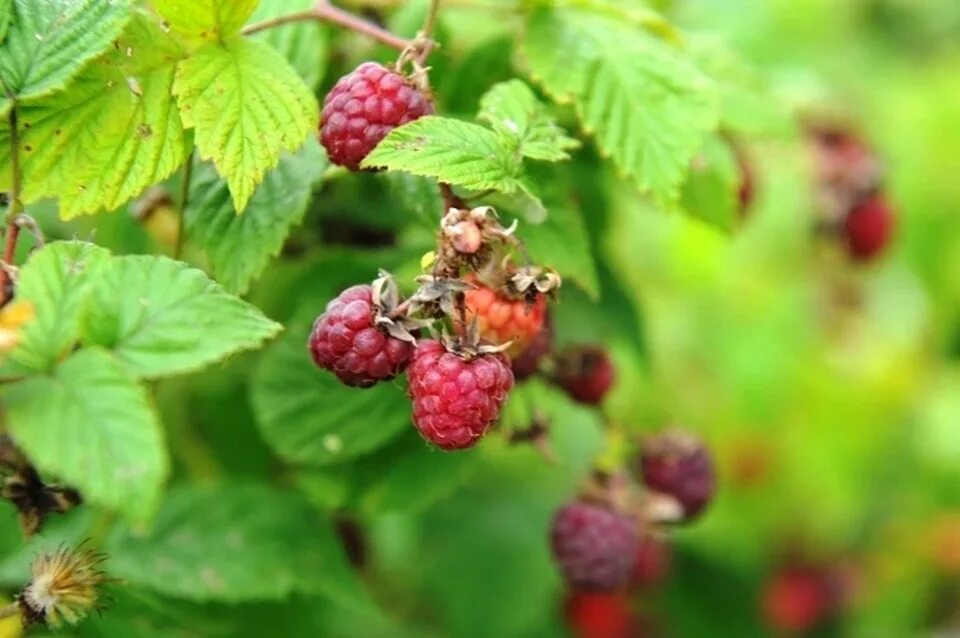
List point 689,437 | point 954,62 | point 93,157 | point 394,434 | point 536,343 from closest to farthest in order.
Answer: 1. point 93,157
2. point 536,343
3. point 394,434
4. point 689,437
5. point 954,62

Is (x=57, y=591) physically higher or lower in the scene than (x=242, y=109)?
lower

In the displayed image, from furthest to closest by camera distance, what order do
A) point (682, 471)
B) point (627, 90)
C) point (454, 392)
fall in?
point (682, 471), point (627, 90), point (454, 392)

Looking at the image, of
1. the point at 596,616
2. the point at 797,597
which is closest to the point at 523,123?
the point at 596,616

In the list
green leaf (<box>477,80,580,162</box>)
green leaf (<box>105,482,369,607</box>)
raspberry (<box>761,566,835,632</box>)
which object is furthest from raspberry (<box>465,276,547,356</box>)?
raspberry (<box>761,566,835,632</box>)

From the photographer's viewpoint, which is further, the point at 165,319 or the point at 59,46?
the point at 59,46

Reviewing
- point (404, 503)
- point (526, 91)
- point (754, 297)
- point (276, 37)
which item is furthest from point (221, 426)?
point (754, 297)

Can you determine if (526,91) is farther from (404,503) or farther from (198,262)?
(198,262)

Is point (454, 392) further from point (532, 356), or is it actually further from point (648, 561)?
point (648, 561)

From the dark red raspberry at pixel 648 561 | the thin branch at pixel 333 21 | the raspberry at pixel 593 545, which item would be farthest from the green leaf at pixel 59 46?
the dark red raspberry at pixel 648 561
